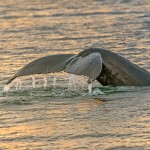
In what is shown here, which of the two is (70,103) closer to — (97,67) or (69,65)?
(69,65)

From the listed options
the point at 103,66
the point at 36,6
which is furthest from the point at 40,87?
the point at 36,6

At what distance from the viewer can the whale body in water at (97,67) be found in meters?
10.9

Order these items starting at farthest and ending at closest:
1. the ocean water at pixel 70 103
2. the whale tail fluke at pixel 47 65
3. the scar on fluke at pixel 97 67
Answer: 1. the whale tail fluke at pixel 47 65
2. the scar on fluke at pixel 97 67
3. the ocean water at pixel 70 103

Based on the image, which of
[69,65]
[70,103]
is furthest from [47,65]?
[70,103]

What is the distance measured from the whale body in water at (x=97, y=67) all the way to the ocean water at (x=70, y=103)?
0.20 m

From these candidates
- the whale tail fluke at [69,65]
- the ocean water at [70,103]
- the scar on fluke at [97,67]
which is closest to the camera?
the ocean water at [70,103]

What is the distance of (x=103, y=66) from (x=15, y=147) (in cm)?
295

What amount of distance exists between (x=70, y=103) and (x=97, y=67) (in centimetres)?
84

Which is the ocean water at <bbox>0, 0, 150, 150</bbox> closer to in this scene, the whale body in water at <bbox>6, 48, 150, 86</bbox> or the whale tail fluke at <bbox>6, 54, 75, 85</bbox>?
the whale body in water at <bbox>6, 48, 150, 86</bbox>

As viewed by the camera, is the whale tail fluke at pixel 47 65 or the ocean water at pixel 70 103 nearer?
the ocean water at pixel 70 103

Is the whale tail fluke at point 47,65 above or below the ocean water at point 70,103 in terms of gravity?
above

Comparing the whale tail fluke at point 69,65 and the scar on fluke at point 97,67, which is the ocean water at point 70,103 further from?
the whale tail fluke at point 69,65

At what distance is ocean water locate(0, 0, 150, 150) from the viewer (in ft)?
30.0

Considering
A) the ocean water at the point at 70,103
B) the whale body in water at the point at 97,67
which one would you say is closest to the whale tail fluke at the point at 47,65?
the whale body in water at the point at 97,67
